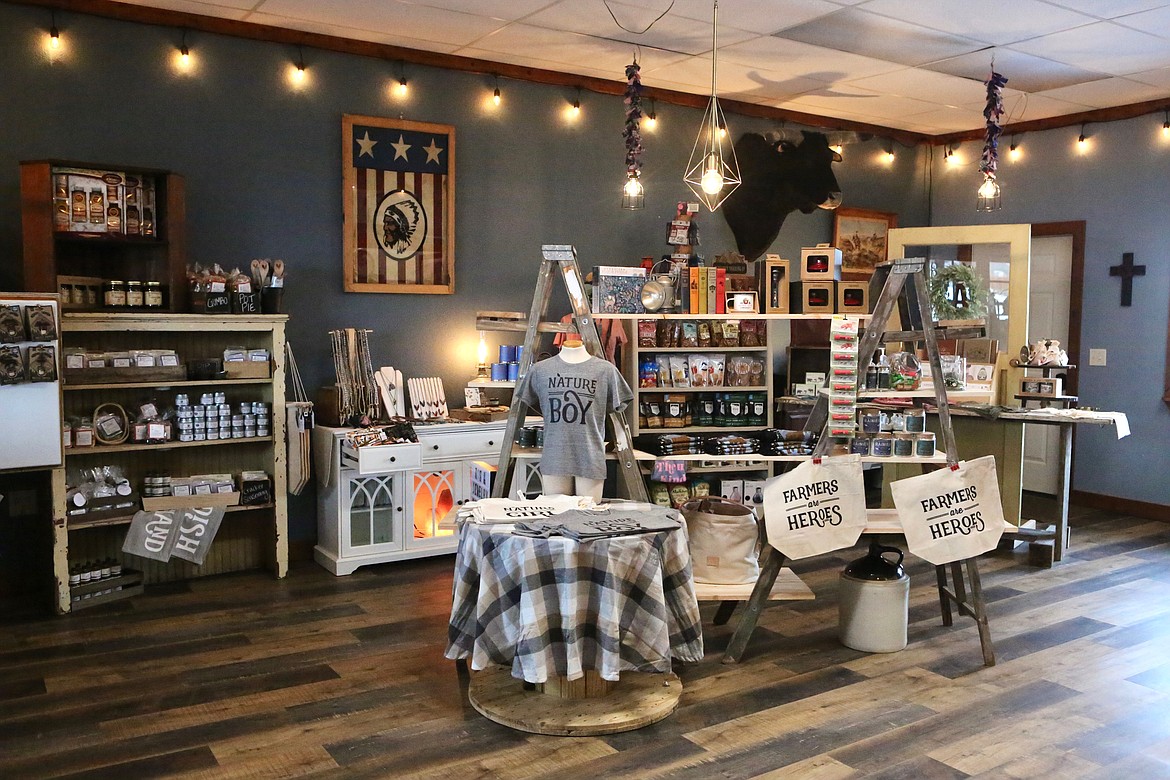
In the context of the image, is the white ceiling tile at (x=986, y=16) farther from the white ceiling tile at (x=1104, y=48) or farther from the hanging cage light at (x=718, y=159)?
the hanging cage light at (x=718, y=159)

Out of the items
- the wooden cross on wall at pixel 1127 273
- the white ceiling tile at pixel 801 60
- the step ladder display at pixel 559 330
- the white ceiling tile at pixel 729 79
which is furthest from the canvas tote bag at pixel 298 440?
the wooden cross on wall at pixel 1127 273

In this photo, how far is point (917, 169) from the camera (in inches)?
339

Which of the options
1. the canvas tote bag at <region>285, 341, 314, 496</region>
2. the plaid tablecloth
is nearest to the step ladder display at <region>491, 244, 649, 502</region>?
the plaid tablecloth

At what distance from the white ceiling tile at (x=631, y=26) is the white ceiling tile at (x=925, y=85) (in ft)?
4.86

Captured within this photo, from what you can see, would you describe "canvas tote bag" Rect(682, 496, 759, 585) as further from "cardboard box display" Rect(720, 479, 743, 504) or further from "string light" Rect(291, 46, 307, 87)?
"string light" Rect(291, 46, 307, 87)

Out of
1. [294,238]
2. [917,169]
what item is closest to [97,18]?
[294,238]

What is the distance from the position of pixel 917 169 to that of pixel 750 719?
6.49 metres

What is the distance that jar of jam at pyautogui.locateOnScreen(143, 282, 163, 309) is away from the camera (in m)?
4.89

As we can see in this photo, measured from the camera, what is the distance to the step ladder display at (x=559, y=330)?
4.14 meters

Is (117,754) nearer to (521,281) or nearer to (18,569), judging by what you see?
(18,569)

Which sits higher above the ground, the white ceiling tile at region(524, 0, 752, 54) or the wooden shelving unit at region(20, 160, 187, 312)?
the white ceiling tile at region(524, 0, 752, 54)

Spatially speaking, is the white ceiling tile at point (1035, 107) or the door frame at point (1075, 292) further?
the door frame at point (1075, 292)

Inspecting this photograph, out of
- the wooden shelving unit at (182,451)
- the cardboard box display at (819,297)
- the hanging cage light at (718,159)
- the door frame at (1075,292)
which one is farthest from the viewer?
the door frame at (1075,292)

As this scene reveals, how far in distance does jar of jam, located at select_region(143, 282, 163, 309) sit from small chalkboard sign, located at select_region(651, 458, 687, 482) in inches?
106
